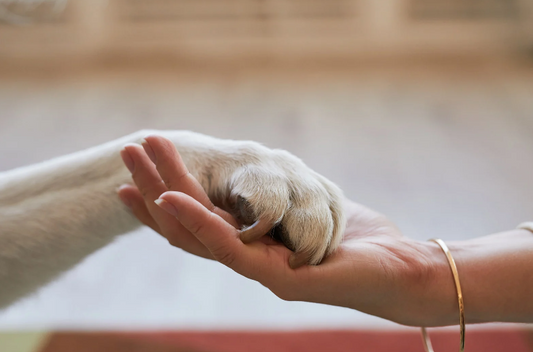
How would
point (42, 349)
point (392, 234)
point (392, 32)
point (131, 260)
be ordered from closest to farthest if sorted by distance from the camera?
1. point (392, 234)
2. point (42, 349)
3. point (131, 260)
4. point (392, 32)

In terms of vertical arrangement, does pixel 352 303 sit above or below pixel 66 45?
below

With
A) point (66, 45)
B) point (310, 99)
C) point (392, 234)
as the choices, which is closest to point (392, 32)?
point (310, 99)

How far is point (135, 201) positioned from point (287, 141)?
1.58 meters

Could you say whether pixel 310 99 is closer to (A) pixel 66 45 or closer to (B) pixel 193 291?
(B) pixel 193 291

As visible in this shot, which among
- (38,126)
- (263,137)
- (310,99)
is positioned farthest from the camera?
(310,99)

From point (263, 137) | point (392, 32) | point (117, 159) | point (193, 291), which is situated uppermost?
point (392, 32)

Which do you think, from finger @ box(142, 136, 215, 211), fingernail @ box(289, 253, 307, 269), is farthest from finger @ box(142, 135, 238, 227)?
fingernail @ box(289, 253, 307, 269)

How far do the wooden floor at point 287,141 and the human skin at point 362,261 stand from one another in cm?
41

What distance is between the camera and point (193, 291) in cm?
141

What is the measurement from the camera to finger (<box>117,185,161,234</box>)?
2.83 ft

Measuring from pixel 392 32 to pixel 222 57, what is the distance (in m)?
1.39

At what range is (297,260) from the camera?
69 centimetres

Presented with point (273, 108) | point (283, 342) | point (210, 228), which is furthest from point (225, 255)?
point (273, 108)

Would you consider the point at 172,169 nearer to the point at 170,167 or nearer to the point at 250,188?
the point at 170,167
